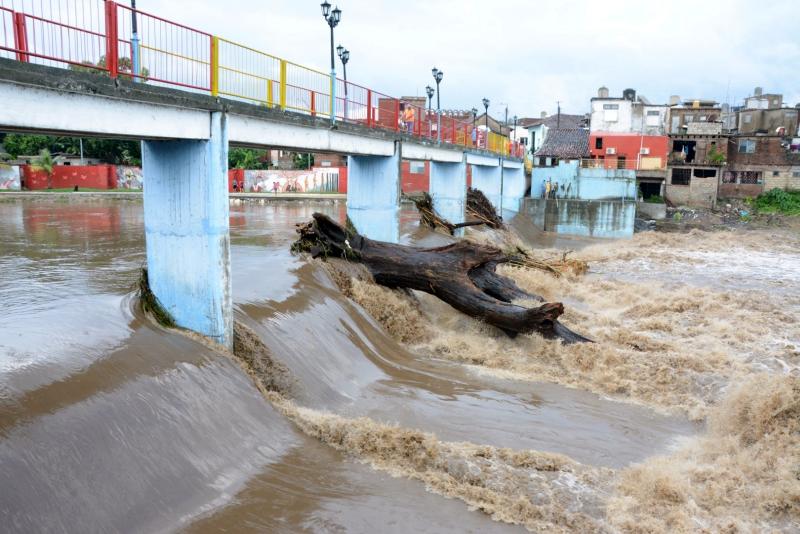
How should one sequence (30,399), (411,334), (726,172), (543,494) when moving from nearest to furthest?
(30,399) → (543,494) → (411,334) → (726,172)

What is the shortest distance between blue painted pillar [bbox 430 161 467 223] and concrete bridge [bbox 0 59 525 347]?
42.5ft

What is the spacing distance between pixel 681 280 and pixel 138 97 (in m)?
20.4

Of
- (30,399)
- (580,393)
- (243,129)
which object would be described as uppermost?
(243,129)

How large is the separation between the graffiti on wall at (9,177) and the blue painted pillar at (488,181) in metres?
30.2

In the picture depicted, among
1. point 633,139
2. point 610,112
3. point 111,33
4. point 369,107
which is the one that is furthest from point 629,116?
point 111,33

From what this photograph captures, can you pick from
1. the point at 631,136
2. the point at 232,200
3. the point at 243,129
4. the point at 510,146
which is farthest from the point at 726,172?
the point at 243,129

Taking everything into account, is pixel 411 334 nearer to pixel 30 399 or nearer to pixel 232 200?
pixel 30 399

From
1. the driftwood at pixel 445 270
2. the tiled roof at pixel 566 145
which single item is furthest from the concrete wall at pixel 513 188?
the driftwood at pixel 445 270

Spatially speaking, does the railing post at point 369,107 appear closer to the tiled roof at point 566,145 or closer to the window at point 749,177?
the tiled roof at point 566,145

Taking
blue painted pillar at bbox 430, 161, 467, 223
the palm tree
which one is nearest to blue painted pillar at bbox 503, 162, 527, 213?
blue painted pillar at bbox 430, 161, 467, 223

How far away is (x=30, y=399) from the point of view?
6.51 metres

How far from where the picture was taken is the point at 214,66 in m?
9.98

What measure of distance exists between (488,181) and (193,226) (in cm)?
2658

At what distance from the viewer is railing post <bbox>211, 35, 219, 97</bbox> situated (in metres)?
9.87
